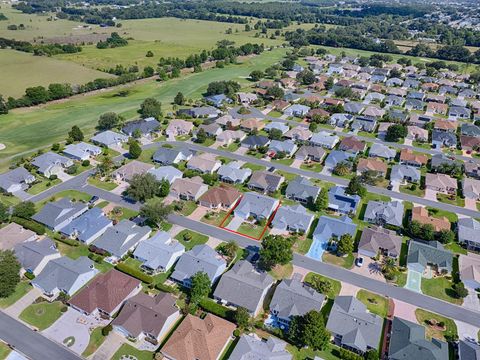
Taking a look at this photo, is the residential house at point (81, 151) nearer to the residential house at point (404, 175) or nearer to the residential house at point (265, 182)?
the residential house at point (265, 182)

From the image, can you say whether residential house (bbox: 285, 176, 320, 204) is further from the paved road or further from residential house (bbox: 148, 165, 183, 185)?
the paved road

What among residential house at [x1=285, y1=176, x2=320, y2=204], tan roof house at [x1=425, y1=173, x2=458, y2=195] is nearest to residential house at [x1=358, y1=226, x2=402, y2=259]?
residential house at [x1=285, y1=176, x2=320, y2=204]

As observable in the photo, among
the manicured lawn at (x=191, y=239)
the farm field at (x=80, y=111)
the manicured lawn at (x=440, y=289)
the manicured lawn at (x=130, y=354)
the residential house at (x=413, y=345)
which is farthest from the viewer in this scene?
the farm field at (x=80, y=111)

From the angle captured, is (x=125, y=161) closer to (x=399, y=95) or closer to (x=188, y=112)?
(x=188, y=112)

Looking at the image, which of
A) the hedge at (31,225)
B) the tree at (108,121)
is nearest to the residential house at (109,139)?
the tree at (108,121)

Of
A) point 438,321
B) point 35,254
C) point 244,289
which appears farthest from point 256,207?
point 35,254

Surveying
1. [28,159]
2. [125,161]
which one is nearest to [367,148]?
[125,161]
